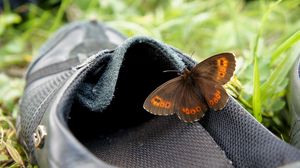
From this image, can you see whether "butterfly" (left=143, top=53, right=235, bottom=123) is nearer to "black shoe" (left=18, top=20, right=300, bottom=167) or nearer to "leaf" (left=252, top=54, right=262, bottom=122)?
"black shoe" (left=18, top=20, right=300, bottom=167)

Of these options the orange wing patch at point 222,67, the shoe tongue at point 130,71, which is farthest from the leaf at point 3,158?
the orange wing patch at point 222,67

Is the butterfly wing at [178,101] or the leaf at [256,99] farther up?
the butterfly wing at [178,101]

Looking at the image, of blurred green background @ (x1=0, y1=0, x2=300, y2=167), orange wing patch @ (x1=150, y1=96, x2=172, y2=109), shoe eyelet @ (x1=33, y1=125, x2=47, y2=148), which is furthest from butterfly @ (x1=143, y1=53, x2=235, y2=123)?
blurred green background @ (x1=0, y1=0, x2=300, y2=167)

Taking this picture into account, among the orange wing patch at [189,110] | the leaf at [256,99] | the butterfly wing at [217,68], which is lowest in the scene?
the leaf at [256,99]

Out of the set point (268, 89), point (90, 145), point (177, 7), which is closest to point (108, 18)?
point (177, 7)

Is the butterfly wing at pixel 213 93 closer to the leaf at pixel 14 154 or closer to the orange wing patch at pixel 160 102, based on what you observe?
the orange wing patch at pixel 160 102

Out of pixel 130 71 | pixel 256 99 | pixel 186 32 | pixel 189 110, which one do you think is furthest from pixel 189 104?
pixel 186 32

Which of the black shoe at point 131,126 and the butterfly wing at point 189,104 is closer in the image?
the black shoe at point 131,126
